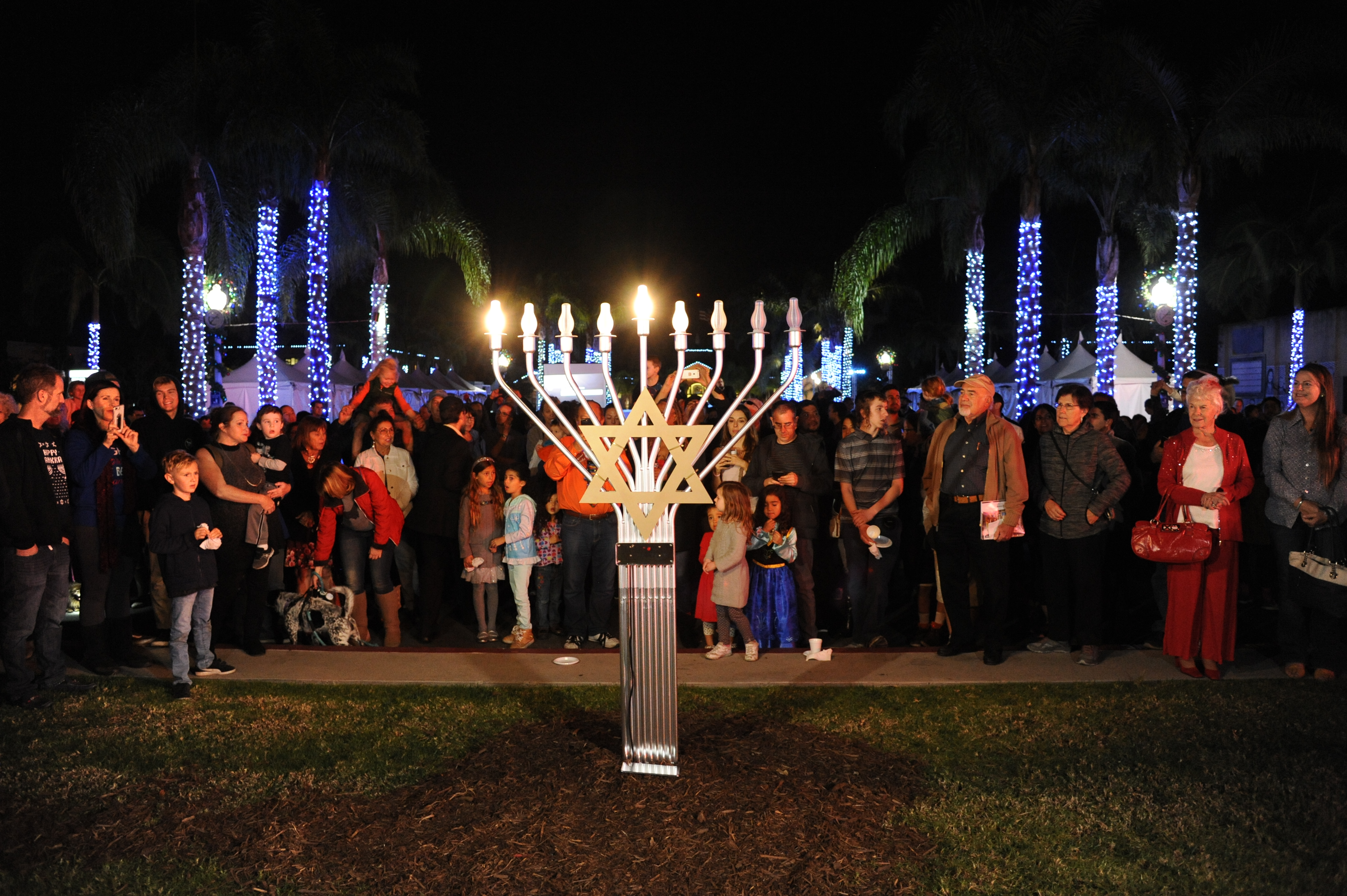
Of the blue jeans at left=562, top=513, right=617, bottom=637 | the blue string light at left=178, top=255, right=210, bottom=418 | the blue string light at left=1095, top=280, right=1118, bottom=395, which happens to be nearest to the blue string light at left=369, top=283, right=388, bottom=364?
the blue string light at left=178, top=255, right=210, bottom=418

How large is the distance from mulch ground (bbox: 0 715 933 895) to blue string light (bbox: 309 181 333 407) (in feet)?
51.8

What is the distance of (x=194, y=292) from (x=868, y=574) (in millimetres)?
17241

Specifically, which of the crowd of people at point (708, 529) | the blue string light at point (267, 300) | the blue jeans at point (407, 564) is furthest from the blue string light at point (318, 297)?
the crowd of people at point (708, 529)

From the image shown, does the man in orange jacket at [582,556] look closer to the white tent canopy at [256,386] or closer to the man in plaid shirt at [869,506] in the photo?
the man in plaid shirt at [869,506]

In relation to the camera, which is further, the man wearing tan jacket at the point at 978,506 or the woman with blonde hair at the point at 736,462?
the woman with blonde hair at the point at 736,462

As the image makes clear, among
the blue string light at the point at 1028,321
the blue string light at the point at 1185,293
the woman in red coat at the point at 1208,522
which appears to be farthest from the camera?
the blue string light at the point at 1028,321

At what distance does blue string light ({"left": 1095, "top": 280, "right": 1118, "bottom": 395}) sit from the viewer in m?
20.8

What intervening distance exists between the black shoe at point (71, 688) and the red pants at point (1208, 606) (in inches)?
292

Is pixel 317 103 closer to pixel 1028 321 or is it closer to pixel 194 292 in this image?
pixel 194 292

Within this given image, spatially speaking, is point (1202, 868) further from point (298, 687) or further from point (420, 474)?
point (420, 474)

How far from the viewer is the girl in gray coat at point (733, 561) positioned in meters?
7.32

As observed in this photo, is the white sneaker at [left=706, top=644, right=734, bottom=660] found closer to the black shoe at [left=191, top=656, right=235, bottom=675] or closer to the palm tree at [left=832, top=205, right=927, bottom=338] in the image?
the black shoe at [left=191, top=656, right=235, bottom=675]

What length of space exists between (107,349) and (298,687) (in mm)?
50018

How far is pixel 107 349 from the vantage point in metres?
49.4
